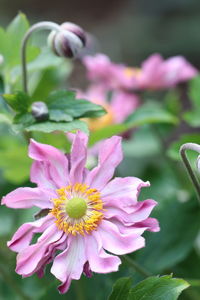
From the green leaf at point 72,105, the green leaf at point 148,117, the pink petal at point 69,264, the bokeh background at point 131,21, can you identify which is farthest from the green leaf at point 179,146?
the bokeh background at point 131,21

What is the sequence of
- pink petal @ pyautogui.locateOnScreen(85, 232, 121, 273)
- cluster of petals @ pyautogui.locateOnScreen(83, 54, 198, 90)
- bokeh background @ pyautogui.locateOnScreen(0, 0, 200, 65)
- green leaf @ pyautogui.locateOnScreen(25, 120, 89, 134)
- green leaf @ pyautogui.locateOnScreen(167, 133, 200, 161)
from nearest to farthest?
pink petal @ pyautogui.locateOnScreen(85, 232, 121, 273) → green leaf @ pyautogui.locateOnScreen(25, 120, 89, 134) → green leaf @ pyautogui.locateOnScreen(167, 133, 200, 161) → cluster of petals @ pyautogui.locateOnScreen(83, 54, 198, 90) → bokeh background @ pyautogui.locateOnScreen(0, 0, 200, 65)

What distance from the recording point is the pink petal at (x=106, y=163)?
2.36ft

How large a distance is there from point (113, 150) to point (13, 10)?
3317mm

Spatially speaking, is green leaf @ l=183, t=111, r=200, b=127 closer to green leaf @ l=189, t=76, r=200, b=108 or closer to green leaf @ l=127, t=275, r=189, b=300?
green leaf @ l=189, t=76, r=200, b=108

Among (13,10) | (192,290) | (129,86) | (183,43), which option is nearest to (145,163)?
(129,86)

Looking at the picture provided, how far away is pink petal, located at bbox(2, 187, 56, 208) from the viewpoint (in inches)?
27.8

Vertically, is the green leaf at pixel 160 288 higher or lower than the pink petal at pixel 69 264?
lower

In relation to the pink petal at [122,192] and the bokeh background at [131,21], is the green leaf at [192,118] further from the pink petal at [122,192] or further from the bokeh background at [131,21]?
the bokeh background at [131,21]

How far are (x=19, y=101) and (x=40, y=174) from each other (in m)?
0.14

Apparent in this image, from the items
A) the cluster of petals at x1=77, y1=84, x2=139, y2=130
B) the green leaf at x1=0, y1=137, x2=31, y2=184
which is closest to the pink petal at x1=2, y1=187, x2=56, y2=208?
the green leaf at x1=0, y1=137, x2=31, y2=184

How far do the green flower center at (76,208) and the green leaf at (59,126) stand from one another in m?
0.08

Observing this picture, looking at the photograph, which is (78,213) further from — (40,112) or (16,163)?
(16,163)

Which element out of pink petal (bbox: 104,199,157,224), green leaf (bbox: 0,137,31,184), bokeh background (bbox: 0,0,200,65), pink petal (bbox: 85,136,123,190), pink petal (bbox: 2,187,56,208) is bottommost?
pink petal (bbox: 104,199,157,224)

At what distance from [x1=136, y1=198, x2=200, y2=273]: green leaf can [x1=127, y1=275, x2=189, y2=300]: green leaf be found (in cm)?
27
